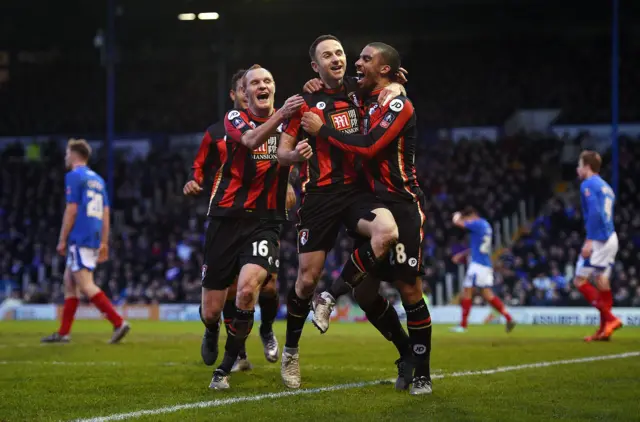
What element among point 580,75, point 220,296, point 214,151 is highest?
point 580,75

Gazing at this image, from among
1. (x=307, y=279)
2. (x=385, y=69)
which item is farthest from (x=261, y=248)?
(x=385, y=69)

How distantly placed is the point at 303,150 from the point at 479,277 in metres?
10.7

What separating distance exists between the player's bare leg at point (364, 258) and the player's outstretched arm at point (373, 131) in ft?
1.44

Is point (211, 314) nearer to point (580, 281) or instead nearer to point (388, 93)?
point (388, 93)

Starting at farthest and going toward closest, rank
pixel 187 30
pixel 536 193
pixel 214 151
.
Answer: pixel 187 30, pixel 536 193, pixel 214 151

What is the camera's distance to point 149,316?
2455cm

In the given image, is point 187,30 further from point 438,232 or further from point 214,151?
point 214,151

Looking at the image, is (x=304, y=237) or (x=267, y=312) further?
(x=267, y=312)

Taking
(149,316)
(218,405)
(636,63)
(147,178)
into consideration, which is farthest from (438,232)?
(218,405)

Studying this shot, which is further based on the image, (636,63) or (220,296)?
(636,63)

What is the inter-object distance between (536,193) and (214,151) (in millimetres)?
20829

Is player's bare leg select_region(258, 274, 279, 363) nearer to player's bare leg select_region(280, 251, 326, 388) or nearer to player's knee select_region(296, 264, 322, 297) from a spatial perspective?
player's bare leg select_region(280, 251, 326, 388)

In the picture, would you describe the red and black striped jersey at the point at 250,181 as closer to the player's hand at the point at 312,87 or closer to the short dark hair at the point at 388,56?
the player's hand at the point at 312,87

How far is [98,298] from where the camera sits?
12.2 m
